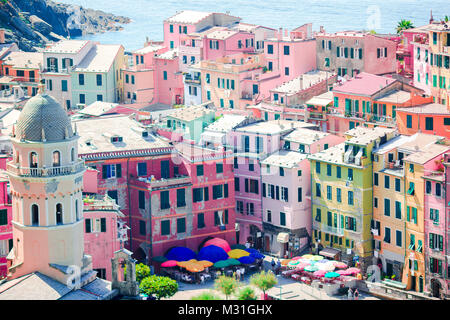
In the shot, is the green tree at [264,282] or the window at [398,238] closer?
the green tree at [264,282]

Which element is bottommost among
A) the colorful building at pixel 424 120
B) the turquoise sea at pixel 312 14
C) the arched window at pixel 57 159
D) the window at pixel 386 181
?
the window at pixel 386 181

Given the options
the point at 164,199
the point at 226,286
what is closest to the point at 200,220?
Answer: the point at 164,199

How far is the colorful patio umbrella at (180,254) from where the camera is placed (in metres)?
74.9

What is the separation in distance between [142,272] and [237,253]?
9165 mm

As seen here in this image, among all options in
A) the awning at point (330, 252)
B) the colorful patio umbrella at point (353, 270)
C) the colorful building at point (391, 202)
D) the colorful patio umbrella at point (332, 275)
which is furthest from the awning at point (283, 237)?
the colorful patio umbrella at point (332, 275)

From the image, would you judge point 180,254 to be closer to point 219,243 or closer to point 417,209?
point 219,243

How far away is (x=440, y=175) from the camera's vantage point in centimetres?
7094

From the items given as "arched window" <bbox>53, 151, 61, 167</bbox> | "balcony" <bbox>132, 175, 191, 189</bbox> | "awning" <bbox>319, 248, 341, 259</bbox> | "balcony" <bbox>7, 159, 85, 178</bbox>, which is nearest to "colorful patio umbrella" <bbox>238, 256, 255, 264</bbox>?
"awning" <bbox>319, 248, 341, 259</bbox>

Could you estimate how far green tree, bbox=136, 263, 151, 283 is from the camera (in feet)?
225

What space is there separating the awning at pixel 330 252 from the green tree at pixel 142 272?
44.3 ft

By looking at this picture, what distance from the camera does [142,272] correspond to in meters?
69.0

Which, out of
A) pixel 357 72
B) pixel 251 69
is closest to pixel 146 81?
pixel 251 69

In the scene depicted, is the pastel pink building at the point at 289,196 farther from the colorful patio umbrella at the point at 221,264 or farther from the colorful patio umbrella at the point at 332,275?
the colorful patio umbrella at the point at 332,275

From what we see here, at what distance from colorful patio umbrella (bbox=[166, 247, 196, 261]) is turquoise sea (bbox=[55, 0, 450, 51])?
191ft
